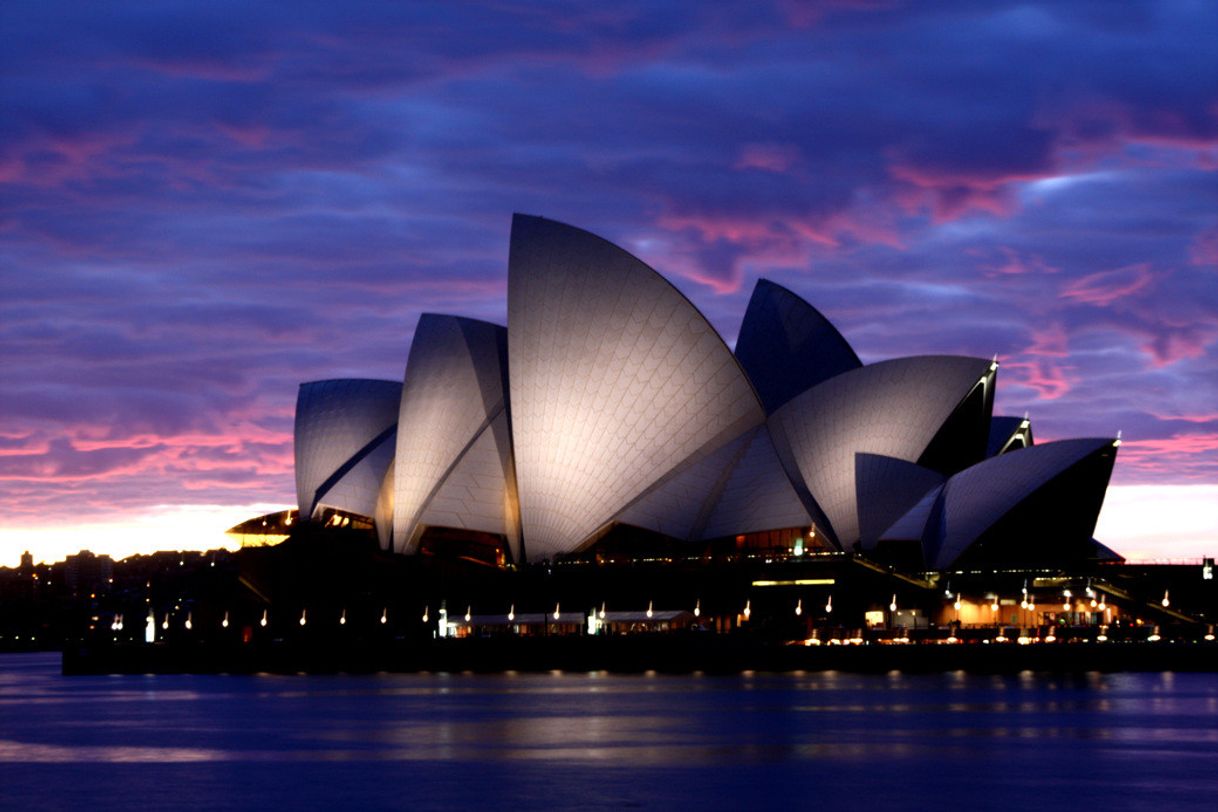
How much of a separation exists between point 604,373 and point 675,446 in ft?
13.9

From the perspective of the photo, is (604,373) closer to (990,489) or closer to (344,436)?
(990,489)

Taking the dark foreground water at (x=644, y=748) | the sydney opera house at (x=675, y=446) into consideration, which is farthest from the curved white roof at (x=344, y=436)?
the dark foreground water at (x=644, y=748)

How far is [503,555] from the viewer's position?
78.7 metres

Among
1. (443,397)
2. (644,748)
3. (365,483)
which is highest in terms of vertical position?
(443,397)

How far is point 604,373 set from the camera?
6850 cm

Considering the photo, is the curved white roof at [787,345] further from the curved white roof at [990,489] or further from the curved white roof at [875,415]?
the curved white roof at [990,489]

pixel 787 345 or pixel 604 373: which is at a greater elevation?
pixel 787 345

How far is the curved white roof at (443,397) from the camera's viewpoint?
246ft

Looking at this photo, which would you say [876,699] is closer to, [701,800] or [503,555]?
[701,800]

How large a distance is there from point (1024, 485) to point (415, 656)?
88.8 feet

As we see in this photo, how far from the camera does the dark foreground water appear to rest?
1153 inches

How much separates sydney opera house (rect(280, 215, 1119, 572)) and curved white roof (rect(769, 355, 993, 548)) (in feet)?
0.26

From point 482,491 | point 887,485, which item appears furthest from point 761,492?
point 482,491

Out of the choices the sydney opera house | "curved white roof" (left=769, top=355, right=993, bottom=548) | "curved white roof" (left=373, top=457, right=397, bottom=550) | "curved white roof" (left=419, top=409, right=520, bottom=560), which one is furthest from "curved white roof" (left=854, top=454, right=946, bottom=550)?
"curved white roof" (left=373, top=457, right=397, bottom=550)
